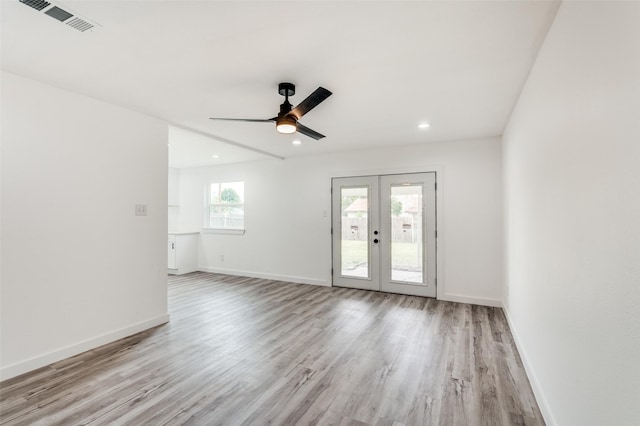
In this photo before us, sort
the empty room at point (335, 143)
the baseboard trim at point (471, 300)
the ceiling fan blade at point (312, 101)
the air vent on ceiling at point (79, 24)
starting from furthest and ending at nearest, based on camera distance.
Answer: the baseboard trim at point (471, 300)
the ceiling fan blade at point (312, 101)
the air vent on ceiling at point (79, 24)
the empty room at point (335, 143)

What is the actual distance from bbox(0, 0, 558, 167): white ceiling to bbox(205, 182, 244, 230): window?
337 centimetres

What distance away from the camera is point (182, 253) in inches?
271

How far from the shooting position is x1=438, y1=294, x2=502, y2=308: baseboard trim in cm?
443

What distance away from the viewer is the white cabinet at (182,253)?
675cm

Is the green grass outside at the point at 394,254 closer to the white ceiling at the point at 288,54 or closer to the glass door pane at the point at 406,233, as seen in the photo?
the glass door pane at the point at 406,233

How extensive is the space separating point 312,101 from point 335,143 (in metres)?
2.44

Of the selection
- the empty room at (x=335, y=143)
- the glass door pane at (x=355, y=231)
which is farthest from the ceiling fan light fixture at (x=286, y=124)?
the glass door pane at (x=355, y=231)

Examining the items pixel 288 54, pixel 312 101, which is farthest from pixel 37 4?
pixel 312 101

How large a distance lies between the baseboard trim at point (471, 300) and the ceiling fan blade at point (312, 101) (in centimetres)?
377

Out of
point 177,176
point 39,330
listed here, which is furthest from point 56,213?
point 177,176

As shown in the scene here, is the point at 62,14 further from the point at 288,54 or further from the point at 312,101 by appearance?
the point at 312,101

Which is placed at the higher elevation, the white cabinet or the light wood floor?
the white cabinet

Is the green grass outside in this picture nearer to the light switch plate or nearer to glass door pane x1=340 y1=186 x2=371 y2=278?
glass door pane x1=340 y1=186 x2=371 y2=278

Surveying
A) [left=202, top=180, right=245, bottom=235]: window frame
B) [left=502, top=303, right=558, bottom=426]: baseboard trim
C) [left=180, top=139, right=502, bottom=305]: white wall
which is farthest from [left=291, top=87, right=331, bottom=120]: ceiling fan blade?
[left=202, top=180, right=245, bottom=235]: window frame
